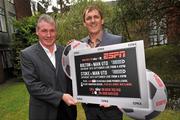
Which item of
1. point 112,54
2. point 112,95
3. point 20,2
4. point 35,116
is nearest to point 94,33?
point 112,54

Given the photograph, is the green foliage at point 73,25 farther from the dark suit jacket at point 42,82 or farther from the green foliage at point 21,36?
the dark suit jacket at point 42,82

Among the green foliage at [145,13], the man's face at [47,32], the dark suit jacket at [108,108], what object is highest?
the green foliage at [145,13]

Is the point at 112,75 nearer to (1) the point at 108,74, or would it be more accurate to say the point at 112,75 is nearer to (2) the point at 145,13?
(1) the point at 108,74

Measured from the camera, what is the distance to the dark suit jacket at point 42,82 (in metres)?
4.00

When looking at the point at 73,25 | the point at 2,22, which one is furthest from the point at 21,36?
the point at 73,25

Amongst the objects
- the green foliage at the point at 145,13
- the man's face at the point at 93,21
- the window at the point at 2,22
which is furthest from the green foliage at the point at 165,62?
the man's face at the point at 93,21

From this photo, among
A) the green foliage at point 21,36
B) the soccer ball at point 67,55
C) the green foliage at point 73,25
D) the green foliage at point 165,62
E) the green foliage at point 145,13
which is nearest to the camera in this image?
the soccer ball at point 67,55

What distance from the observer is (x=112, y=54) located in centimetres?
366

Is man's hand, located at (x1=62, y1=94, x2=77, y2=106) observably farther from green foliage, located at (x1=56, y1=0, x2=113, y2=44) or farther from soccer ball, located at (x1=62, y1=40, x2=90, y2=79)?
green foliage, located at (x1=56, y1=0, x2=113, y2=44)

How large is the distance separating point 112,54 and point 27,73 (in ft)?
3.55

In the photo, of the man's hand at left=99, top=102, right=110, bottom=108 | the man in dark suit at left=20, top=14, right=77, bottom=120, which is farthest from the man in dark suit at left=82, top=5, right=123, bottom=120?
the man in dark suit at left=20, top=14, right=77, bottom=120

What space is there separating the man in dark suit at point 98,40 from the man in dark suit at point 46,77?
28 centimetres

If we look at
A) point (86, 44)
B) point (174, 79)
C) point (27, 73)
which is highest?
point (86, 44)

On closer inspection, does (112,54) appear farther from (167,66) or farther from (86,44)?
(167,66)
